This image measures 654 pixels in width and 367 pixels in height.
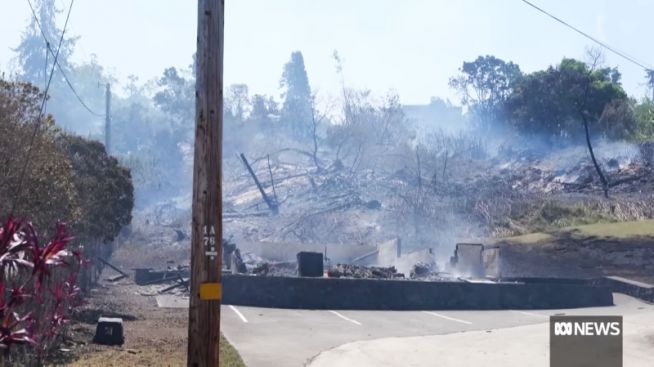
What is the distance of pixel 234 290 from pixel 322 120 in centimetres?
7188

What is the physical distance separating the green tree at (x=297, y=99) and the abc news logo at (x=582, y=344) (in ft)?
262

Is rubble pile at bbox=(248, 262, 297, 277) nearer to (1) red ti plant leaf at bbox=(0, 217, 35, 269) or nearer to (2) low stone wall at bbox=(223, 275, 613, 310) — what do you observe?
(2) low stone wall at bbox=(223, 275, 613, 310)

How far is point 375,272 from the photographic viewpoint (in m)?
28.3

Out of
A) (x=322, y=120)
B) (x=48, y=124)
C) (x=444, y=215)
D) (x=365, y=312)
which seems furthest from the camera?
(x=322, y=120)

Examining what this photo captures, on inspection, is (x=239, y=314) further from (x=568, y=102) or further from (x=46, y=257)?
(x=568, y=102)

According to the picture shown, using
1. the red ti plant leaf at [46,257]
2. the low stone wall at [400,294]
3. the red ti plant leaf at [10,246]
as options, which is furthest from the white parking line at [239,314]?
the red ti plant leaf at [10,246]

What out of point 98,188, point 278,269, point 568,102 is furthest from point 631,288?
point 568,102

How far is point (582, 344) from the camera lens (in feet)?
42.9

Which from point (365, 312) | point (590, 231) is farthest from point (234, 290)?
point (590, 231)

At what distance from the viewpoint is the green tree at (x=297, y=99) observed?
9725cm

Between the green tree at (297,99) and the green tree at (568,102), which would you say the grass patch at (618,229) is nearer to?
the green tree at (568,102)

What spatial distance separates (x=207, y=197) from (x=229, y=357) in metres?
6.88

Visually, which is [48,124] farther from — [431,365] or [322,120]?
[322,120]

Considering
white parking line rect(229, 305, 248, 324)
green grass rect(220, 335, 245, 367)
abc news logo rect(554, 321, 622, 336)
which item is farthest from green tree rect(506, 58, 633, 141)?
green grass rect(220, 335, 245, 367)
